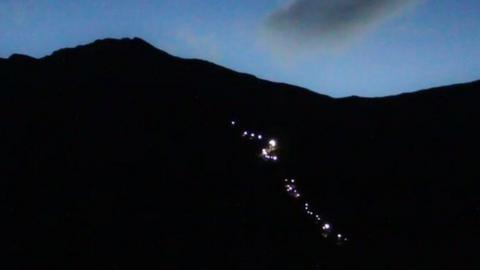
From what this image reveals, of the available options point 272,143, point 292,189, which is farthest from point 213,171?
point 292,189

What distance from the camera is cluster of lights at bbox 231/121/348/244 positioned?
14.1 metres

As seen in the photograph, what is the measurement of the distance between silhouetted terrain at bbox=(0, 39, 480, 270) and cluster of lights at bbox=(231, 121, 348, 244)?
21 cm

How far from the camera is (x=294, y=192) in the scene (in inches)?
596

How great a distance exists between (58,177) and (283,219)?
262 inches

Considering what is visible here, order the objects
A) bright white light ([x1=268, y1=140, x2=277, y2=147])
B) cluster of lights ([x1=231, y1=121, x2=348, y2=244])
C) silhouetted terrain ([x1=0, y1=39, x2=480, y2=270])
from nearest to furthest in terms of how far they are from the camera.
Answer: silhouetted terrain ([x1=0, y1=39, x2=480, y2=270]) → cluster of lights ([x1=231, y1=121, x2=348, y2=244]) → bright white light ([x1=268, y1=140, x2=277, y2=147])

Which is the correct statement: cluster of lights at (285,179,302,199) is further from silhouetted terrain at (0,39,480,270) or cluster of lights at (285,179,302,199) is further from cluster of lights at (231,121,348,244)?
silhouetted terrain at (0,39,480,270)

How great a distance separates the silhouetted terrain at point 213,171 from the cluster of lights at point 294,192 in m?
0.21

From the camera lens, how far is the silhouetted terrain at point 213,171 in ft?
45.2

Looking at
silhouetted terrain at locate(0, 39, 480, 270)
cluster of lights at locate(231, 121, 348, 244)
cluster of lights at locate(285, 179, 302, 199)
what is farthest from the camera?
cluster of lights at locate(285, 179, 302, 199)

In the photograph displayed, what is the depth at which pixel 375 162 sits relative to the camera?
1585 centimetres

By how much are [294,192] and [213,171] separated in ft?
8.20

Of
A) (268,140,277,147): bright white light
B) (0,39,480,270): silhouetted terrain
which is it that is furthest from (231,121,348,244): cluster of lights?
(0,39,480,270): silhouetted terrain

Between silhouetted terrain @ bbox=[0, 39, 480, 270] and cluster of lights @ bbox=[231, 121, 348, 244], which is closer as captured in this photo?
silhouetted terrain @ bbox=[0, 39, 480, 270]

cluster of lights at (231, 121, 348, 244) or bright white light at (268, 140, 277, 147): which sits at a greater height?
bright white light at (268, 140, 277, 147)
